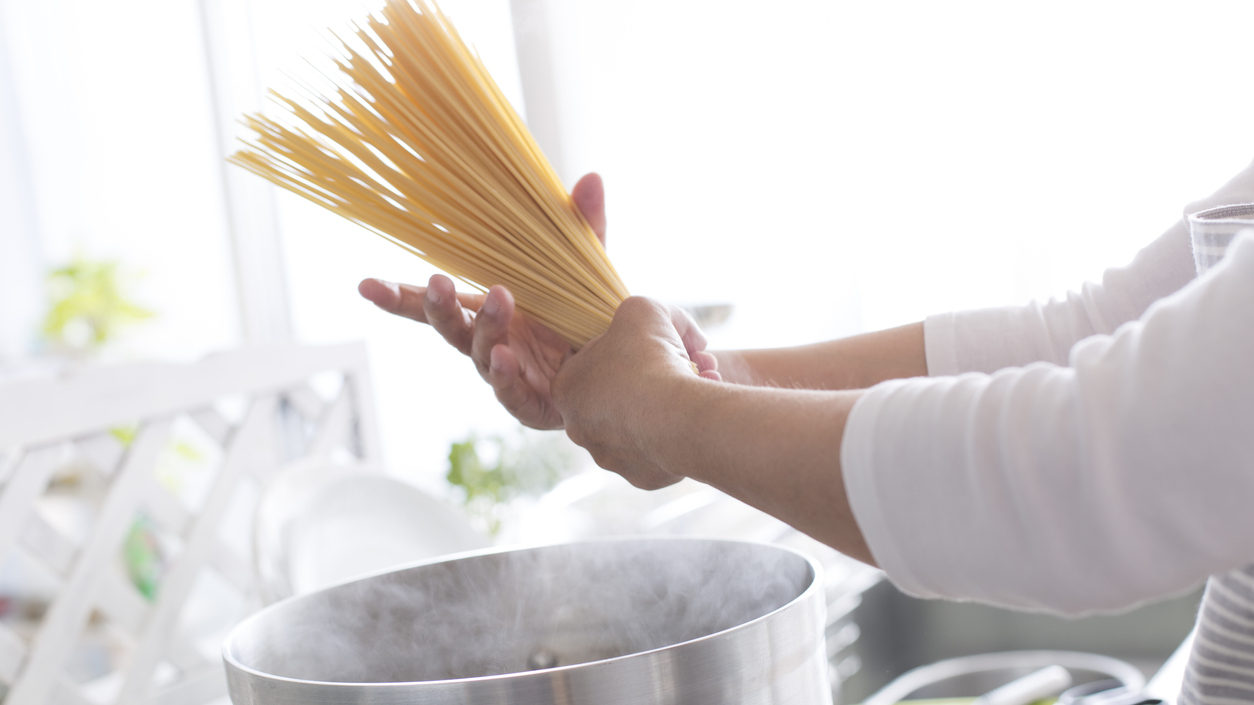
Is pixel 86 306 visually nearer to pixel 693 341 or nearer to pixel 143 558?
pixel 143 558


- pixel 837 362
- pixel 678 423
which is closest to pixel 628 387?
pixel 678 423

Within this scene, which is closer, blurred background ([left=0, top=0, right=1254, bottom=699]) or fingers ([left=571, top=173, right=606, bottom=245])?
fingers ([left=571, top=173, right=606, bottom=245])

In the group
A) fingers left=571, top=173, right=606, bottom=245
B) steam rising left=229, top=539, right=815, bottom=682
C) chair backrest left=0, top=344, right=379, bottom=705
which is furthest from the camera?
chair backrest left=0, top=344, right=379, bottom=705

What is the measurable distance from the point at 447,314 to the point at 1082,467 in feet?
1.32

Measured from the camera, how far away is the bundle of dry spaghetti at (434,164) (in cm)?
61

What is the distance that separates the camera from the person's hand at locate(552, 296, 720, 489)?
19.9 inches

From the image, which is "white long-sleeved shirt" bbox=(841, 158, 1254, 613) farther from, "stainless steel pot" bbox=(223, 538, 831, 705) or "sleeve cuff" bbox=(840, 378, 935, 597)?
"stainless steel pot" bbox=(223, 538, 831, 705)

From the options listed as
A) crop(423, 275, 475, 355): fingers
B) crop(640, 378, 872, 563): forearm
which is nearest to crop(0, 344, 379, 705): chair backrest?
crop(423, 275, 475, 355): fingers


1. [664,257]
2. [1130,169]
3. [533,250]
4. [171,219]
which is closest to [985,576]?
[533,250]

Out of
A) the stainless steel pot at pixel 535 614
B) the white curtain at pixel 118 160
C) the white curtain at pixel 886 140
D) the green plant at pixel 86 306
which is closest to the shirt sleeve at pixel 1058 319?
the stainless steel pot at pixel 535 614

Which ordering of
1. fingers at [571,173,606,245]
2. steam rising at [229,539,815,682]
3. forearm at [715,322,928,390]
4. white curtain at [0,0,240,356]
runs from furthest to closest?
1. white curtain at [0,0,240,356]
2. forearm at [715,322,928,390]
3. fingers at [571,173,606,245]
4. steam rising at [229,539,815,682]

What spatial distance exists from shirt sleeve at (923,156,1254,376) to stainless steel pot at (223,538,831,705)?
0.29 m

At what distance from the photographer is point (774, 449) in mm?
427

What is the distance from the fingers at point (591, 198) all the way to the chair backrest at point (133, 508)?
0.84 metres
